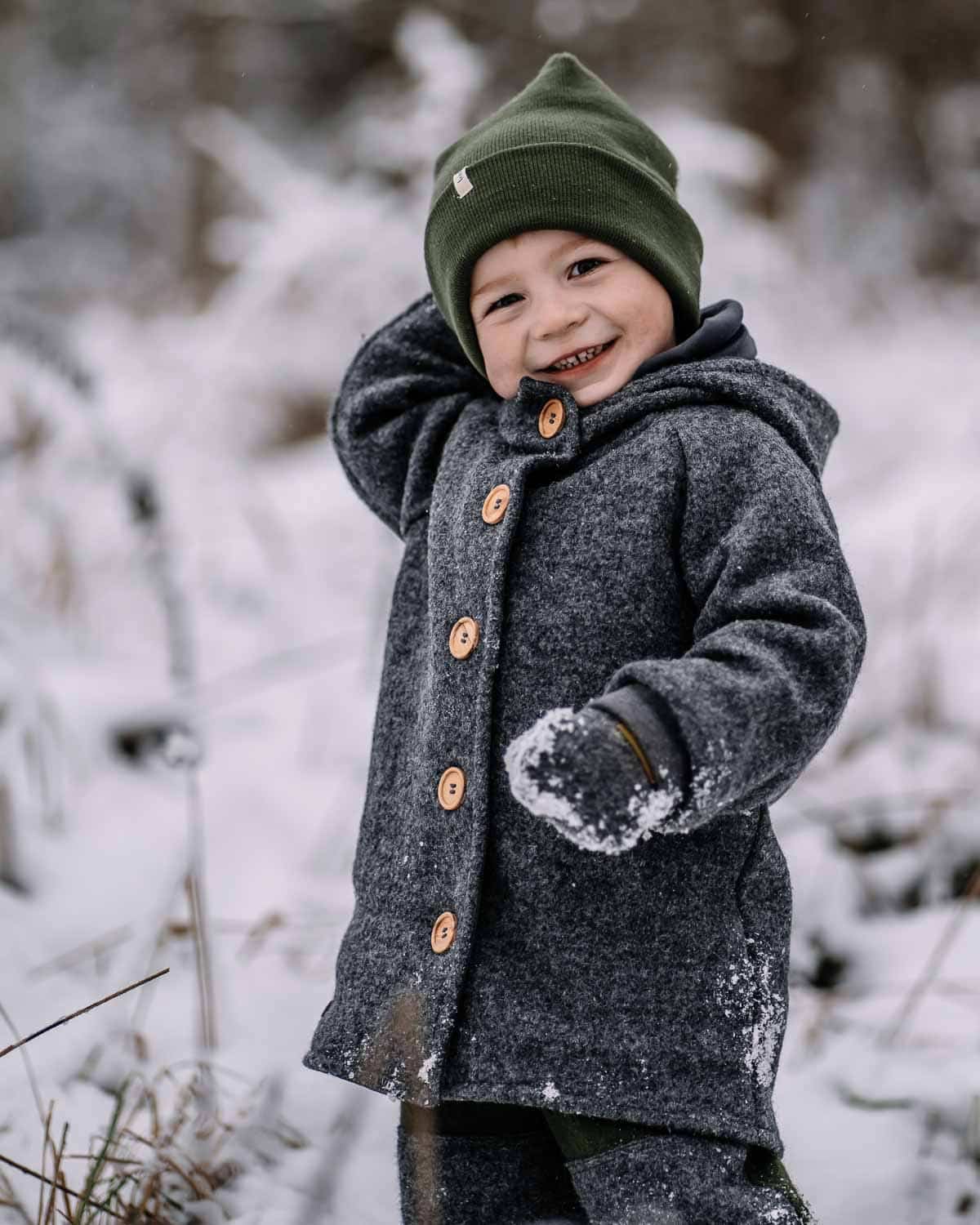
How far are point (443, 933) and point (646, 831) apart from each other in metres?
0.28

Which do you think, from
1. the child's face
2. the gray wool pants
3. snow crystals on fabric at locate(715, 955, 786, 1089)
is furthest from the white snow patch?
the child's face

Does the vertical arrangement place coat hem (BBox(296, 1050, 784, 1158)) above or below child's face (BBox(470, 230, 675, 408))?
below

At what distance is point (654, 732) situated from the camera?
1.01 meters

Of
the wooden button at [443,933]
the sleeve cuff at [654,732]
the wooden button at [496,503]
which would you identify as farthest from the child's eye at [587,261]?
the wooden button at [443,933]

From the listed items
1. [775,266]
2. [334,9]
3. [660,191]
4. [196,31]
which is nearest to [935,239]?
[775,266]

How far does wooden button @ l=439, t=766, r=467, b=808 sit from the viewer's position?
1265 mm

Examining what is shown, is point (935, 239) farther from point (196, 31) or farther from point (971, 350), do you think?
point (196, 31)

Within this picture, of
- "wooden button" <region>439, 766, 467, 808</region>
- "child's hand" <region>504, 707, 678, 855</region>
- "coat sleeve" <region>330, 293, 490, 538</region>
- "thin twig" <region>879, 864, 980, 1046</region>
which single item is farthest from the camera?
"thin twig" <region>879, 864, 980, 1046</region>

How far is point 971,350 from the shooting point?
5.88 m

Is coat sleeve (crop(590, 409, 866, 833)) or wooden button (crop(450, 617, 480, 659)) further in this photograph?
wooden button (crop(450, 617, 480, 659))

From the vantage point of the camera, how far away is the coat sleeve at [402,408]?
1.53m

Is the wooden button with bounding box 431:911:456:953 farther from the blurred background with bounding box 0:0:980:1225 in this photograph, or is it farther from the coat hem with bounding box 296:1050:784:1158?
the blurred background with bounding box 0:0:980:1225

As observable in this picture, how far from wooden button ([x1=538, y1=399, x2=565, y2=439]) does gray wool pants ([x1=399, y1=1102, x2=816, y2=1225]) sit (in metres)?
0.68

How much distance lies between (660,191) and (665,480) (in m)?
0.34
